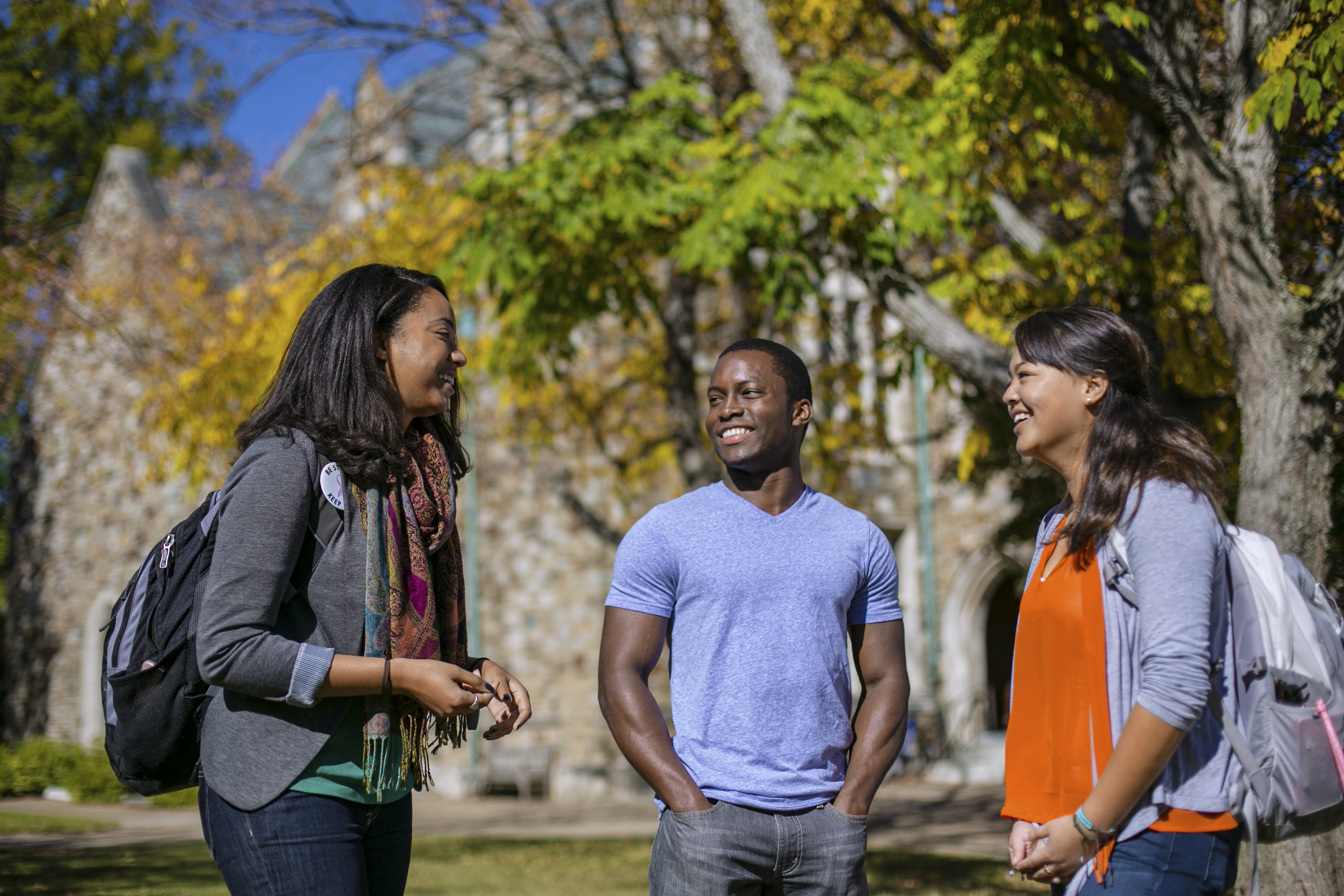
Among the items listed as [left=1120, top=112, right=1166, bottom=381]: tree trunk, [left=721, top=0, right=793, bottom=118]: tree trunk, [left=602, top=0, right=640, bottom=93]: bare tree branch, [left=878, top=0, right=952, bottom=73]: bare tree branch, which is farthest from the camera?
[left=602, top=0, right=640, bottom=93]: bare tree branch

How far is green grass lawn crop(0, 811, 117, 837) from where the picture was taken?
10438 mm

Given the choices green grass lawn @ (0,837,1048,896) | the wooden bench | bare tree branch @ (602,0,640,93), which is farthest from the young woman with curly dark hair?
the wooden bench

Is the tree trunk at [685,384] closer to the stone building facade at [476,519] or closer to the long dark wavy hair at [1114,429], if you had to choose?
the stone building facade at [476,519]

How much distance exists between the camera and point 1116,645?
2.14 metres

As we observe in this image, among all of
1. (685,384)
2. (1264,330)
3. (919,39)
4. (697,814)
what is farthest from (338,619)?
(685,384)

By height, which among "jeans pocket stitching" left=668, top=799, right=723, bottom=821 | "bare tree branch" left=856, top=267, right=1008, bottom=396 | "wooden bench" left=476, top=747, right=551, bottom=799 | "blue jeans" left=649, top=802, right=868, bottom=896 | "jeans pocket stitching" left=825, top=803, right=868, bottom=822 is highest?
"bare tree branch" left=856, top=267, right=1008, bottom=396

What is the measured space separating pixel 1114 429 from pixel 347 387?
148cm

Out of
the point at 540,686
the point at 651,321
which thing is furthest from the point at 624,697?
the point at 540,686

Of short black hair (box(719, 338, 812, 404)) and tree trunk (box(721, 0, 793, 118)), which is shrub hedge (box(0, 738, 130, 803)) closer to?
tree trunk (box(721, 0, 793, 118))

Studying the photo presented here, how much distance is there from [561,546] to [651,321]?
3.30m

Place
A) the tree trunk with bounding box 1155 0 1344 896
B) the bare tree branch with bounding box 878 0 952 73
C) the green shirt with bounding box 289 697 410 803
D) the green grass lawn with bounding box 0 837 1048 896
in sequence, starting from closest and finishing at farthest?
the green shirt with bounding box 289 697 410 803 → the tree trunk with bounding box 1155 0 1344 896 → the green grass lawn with bounding box 0 837 1048 896 → the bare tree branch with bounding box 878 0 952 73

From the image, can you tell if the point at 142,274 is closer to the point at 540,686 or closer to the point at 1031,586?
the point at 540,686

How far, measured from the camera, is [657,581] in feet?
8.61

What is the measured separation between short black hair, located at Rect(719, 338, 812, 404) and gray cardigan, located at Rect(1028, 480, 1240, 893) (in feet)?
2.99
